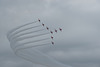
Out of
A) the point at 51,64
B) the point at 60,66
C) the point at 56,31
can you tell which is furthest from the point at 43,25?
the point at 60,66

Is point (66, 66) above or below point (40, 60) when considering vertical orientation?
above

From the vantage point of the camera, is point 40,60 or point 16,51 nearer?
point 16,51

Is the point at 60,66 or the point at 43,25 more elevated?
the point at 60,66

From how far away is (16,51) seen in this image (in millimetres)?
112312

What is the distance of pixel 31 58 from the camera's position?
12212 centimetres

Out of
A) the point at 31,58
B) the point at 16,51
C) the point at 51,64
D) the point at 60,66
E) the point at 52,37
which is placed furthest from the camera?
the point at 60,66

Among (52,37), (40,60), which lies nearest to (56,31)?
(52,37)

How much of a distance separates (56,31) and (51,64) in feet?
151

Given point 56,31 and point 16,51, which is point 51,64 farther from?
point 56,31

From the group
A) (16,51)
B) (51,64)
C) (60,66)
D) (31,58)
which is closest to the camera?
(16,51)

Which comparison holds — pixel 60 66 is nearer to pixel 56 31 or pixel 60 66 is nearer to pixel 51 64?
pixel 51 64

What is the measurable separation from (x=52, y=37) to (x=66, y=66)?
203ft

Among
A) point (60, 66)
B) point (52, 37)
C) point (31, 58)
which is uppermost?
point (60, 66)

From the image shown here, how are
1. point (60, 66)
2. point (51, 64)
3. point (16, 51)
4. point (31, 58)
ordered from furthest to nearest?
point (60, 66) → point (51, 64) → point (31, 58) → point (16, 51)
